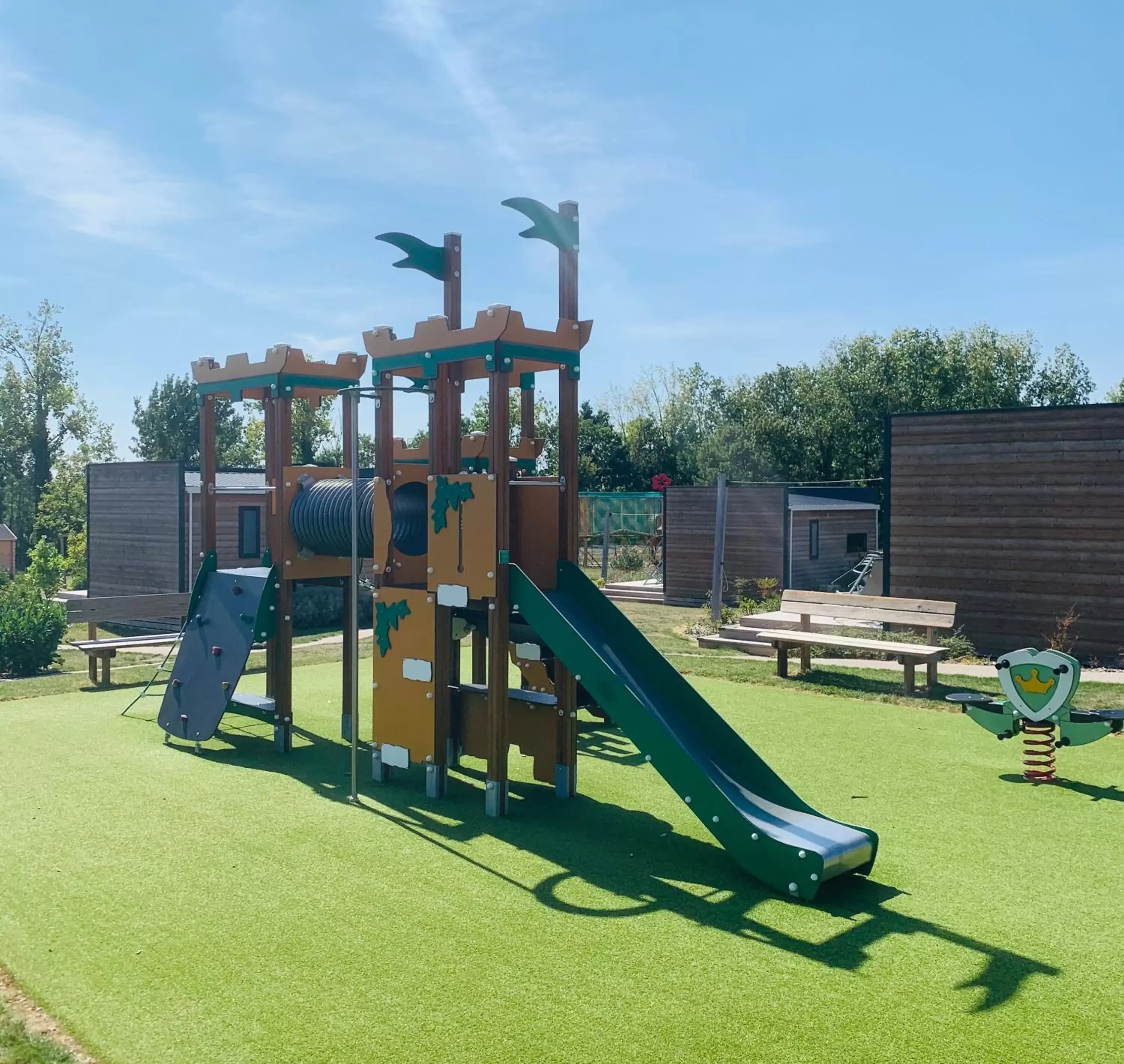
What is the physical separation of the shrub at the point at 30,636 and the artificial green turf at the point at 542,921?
544cm

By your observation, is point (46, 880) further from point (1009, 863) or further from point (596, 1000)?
point (1009, 863)

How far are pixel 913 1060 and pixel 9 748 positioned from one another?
26.5ft

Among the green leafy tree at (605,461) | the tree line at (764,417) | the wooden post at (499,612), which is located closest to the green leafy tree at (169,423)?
the tree line at (764,417)

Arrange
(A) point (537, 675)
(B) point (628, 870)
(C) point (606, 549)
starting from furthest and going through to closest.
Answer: (C) point (606, 549), (A) point (537, 675), (B) point (628, 870)

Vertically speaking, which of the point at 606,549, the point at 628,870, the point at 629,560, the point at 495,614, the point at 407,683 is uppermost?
the point at 495,614

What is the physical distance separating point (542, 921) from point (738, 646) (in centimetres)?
1080

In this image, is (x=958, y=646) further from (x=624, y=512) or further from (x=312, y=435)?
(x=312, y=435)

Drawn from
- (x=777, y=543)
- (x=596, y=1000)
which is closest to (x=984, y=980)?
(x=596, y=1000)

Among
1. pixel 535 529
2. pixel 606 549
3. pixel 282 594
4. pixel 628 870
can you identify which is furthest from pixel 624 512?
pixel 628 870

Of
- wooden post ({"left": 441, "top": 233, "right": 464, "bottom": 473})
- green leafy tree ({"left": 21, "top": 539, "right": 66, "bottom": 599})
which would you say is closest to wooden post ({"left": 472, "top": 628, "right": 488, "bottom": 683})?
wooden post ({"left": 441, "top": 233, "right": 464, "bottom": 473})

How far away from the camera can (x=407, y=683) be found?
26.9 ft

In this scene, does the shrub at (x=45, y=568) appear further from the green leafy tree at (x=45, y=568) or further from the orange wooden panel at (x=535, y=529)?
the orange wooden panel at (x=535, y=529)

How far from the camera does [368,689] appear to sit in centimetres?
1214

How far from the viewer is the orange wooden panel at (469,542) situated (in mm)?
7527
